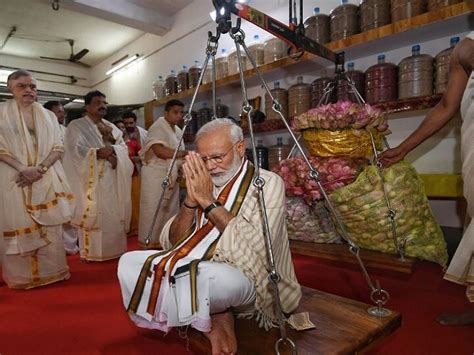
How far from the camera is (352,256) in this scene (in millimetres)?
1850

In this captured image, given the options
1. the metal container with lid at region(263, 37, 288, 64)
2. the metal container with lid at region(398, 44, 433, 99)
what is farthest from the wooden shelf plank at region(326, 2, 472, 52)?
the metal container with lid at region(263, 37, 288, 64)

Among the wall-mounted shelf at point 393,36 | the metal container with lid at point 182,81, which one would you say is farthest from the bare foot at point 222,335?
the metal container with lid at point 182,81

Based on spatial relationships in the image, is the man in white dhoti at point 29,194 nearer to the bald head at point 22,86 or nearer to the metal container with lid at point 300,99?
the bald head at point 22,86

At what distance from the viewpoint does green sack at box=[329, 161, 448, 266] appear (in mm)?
1995

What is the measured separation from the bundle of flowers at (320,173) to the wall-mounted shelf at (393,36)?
0.88 meters

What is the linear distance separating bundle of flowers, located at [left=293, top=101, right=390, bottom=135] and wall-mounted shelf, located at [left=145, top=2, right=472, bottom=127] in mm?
645

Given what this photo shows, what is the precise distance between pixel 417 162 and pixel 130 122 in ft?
12.0

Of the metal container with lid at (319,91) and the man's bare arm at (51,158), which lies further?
the metal container with lid at (319,91)

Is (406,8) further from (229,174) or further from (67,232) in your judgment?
(67,232)

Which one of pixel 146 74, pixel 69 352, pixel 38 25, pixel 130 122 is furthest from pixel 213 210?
pixel 38 25

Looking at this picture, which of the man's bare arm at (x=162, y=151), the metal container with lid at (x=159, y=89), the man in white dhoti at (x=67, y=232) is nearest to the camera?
the man's bare arm at (x=162, y=151)

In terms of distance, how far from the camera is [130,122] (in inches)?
190

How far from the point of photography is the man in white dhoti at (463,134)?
4.71 ft

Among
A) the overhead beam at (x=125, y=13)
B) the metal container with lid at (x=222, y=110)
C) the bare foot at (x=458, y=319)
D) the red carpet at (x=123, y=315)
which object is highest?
the overhead beam at (x=125, y=13)
